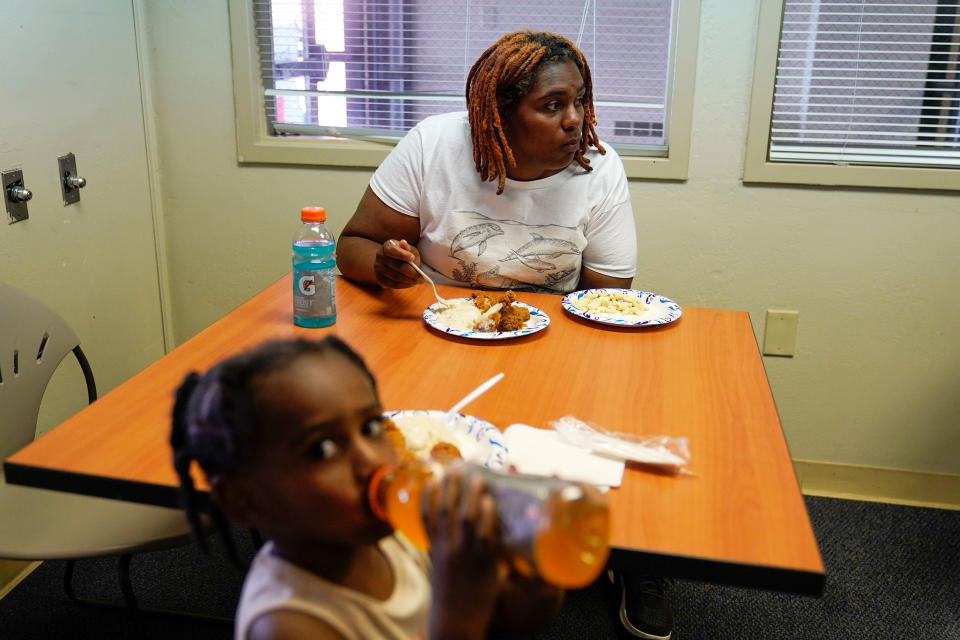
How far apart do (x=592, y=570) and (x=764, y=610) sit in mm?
1646

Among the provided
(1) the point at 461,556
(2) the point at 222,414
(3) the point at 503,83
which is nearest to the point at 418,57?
(3) the point at 503,83

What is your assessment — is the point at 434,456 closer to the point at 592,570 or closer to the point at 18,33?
the point at 592,570

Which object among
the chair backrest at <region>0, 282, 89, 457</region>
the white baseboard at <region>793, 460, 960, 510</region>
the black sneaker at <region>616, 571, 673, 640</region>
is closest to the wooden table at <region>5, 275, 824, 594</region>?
the chair backrest at <region>0, 282, 89, 457</region>

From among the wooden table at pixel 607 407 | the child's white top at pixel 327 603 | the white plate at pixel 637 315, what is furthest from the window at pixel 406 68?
the child's white top at pixel 327 603

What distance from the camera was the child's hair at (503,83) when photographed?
6.13ft

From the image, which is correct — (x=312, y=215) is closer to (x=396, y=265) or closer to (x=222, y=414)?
(x=396, y=265)

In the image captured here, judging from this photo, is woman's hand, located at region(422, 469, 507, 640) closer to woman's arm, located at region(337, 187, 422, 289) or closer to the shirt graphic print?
woman's arm, located at region(337, 187, 422, 289)

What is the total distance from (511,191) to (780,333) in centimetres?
115

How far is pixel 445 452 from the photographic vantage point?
3.61 feet

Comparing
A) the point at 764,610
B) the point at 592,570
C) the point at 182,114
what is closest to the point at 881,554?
the point at 764,610

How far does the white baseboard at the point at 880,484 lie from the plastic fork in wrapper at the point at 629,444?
1727mm

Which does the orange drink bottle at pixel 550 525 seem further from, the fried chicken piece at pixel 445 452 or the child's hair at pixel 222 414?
the fried chicken piece at pixel 445 452

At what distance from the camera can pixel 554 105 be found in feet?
6.13

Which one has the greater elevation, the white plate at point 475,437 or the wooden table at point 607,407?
the white plate at point 475,437
